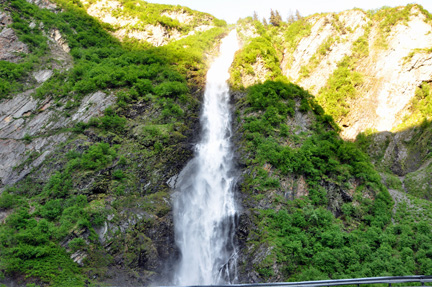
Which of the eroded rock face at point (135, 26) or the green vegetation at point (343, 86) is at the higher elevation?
the eroded rock face at point (135, 26)

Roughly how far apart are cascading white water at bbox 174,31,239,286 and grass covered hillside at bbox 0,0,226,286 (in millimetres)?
1055

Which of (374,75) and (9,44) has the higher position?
(9,44)

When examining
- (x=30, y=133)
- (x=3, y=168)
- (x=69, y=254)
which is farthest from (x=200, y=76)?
(x=69, y=254)

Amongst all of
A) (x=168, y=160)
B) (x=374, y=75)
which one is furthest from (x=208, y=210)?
(x=374, y=75)

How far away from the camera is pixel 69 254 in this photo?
16.9 m

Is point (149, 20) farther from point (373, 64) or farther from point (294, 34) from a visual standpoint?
point (373, 64)

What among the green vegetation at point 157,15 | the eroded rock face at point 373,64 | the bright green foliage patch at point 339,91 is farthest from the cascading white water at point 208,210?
the green vegetation at point 157,15

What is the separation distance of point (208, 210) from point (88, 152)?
1026 cm

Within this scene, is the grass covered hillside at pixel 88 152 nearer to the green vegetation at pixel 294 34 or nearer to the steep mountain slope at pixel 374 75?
the steep mountain slope at pixel 374 75

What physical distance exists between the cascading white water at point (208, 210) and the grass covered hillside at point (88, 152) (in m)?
1.06

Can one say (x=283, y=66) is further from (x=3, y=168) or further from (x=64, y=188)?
(x=3, y=168)

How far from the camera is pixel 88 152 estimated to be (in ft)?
72.4

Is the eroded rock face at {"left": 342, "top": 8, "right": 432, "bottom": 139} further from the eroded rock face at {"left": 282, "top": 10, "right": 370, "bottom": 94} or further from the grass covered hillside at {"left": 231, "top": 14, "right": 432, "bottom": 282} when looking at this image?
the eroded rock face at {"left": 282, "top": 10, "right": 370, "bottom": 94}

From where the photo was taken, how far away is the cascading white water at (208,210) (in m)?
19.5
